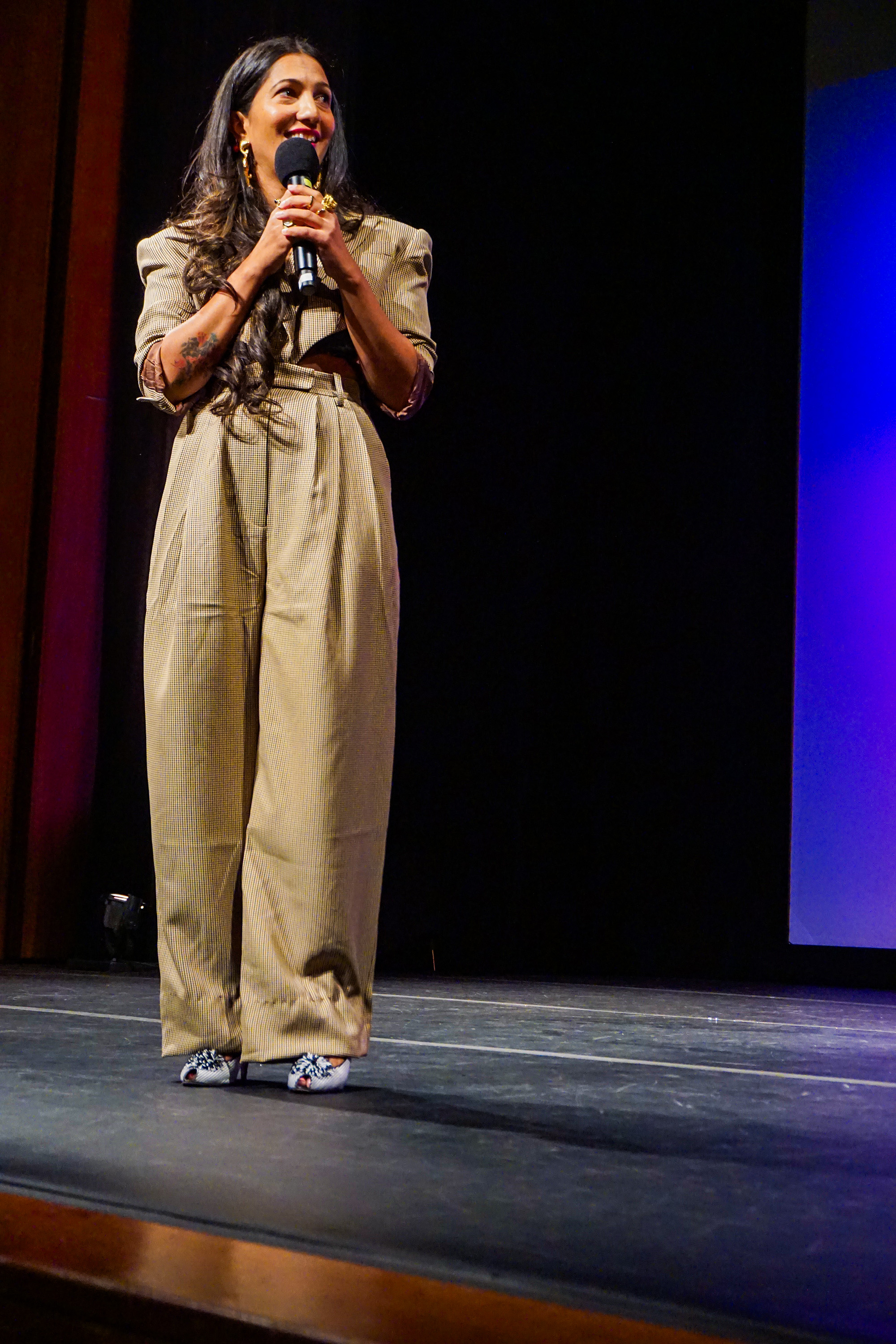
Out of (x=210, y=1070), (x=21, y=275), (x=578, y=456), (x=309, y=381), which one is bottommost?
(x=210, y=1070)

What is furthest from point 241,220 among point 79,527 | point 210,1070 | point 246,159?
point 79,527

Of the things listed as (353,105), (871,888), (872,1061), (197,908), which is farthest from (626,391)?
(197,908)

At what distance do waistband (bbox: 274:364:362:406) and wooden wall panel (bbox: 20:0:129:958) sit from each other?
80.8 inches

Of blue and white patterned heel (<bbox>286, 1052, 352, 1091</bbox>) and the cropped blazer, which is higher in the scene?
the cropped blazer

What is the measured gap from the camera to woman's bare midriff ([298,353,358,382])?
59.2 inches

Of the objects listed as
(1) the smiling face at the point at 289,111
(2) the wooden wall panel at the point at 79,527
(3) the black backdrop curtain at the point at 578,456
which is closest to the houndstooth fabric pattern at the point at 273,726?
(1) the smiling face at the point at 289,111

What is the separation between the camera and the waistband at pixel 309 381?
1485 millimetres

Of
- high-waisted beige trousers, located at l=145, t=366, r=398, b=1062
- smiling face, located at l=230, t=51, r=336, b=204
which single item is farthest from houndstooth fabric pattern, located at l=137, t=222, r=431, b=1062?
smiling face, located at l=230, t=51, r=336, b=204

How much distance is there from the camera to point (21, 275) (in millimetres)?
3482

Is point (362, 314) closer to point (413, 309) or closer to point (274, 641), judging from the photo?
point (413, 309)

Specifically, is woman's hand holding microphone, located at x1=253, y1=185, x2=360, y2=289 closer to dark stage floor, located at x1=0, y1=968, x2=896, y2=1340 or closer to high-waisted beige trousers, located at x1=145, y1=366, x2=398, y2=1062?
high-waisted beige trousers, located at x1=145, y1=366, x2=398, y2=1062

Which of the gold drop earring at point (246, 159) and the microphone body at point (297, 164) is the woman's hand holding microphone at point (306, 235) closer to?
the microphone body at point (297, 164)

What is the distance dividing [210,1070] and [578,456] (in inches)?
107

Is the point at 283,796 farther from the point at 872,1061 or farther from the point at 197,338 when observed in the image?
the point at 872,1061
